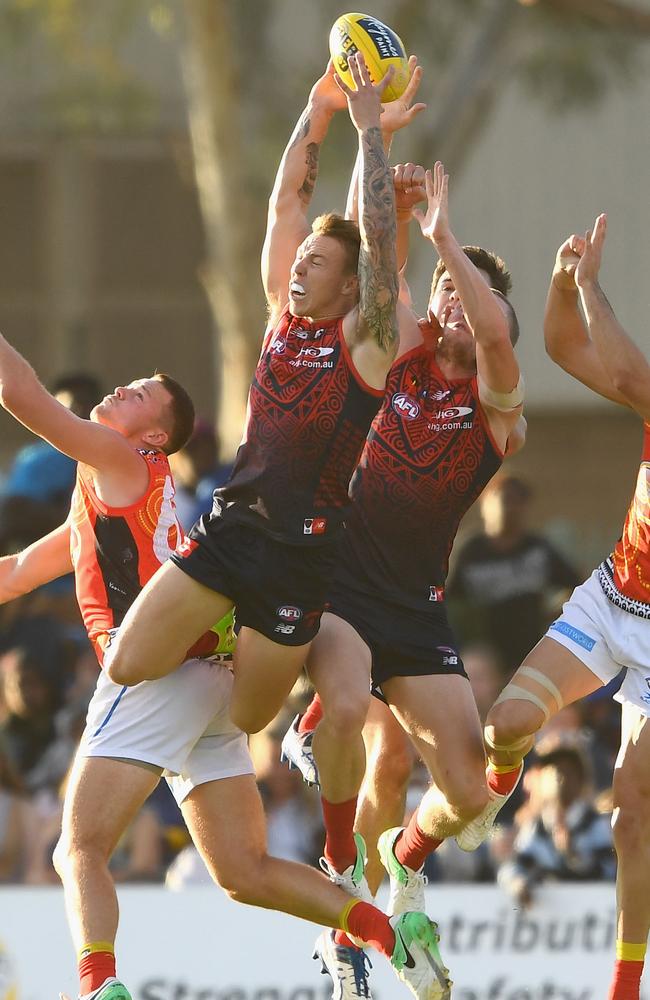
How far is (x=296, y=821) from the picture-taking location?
1089 centimetres

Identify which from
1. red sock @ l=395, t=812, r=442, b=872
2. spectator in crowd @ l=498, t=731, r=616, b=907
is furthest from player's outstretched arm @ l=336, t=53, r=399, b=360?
spectator in crowd @ l=498, t=731, r=616, b=907

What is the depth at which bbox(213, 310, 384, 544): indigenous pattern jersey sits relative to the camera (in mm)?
6688

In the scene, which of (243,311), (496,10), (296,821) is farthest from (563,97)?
(296,821)

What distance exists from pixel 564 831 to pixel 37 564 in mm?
4248

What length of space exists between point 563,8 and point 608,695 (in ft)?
22.4

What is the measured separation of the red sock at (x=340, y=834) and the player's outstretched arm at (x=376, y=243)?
1769mm

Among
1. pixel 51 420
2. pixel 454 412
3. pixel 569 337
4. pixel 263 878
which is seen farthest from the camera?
pixel 569 337

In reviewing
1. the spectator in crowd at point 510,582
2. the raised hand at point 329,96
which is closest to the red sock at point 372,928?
the raised hand at point 329,96

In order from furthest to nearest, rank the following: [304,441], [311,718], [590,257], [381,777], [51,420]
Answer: [381,777]
[311,718]
[590,257]
[51,420]
[304,441]

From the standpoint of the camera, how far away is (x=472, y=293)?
7016mm

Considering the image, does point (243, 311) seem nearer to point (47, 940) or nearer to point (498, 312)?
point (47, 940)

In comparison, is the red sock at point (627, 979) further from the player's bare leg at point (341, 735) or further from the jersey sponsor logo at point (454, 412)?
the jersey sponsor logo at point (454, 412)

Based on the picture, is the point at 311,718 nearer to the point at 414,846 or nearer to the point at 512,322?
the point at 414,846

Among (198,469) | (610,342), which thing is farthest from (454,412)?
(198,469)
